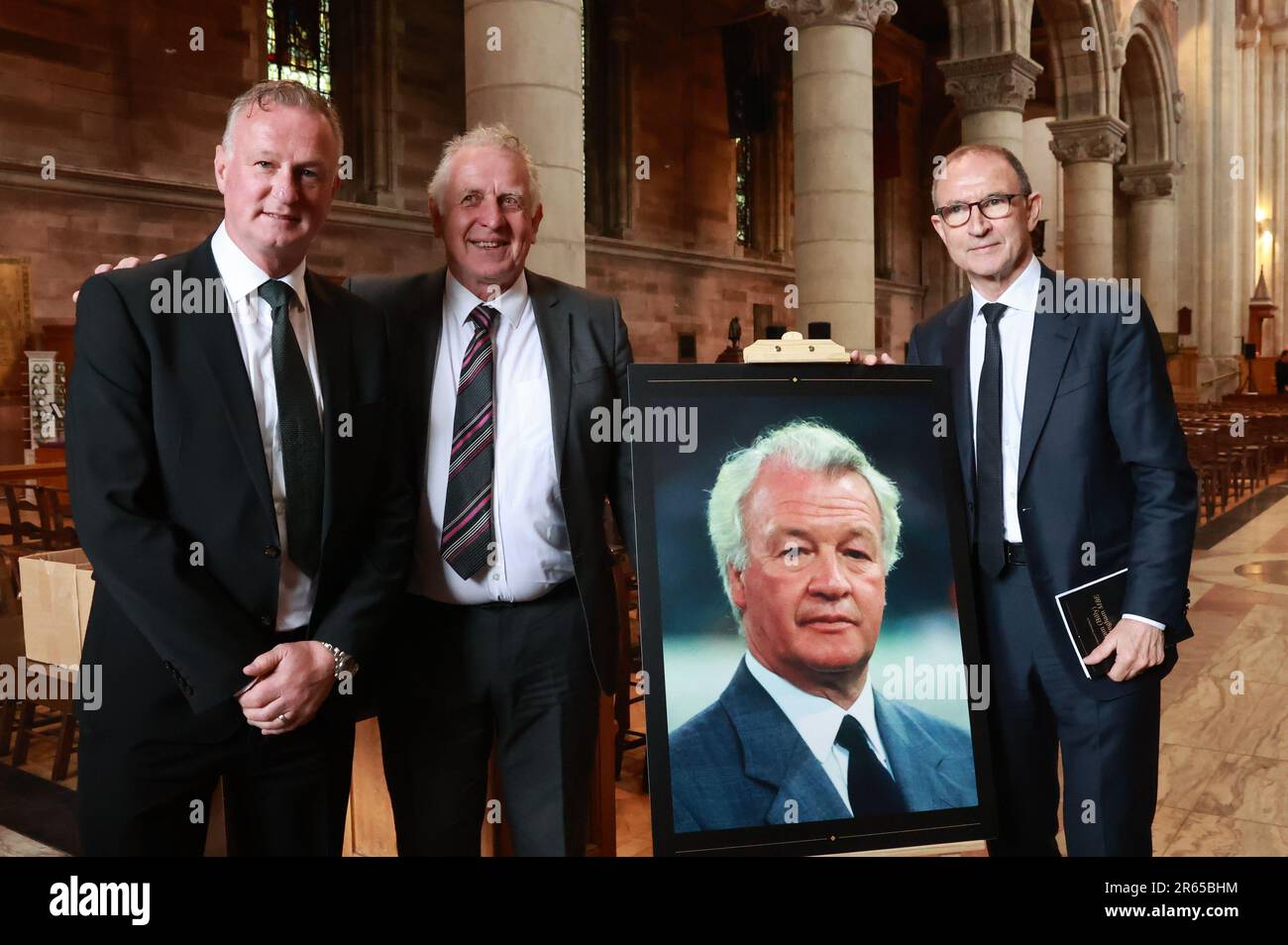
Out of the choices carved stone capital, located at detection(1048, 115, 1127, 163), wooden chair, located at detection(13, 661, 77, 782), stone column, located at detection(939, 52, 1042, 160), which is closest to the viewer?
wooden chair, located at detection(13, 661, 77, 782)

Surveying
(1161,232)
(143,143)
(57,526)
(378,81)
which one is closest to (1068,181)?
(1161,232)

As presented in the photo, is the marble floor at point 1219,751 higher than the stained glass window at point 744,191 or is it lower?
lower

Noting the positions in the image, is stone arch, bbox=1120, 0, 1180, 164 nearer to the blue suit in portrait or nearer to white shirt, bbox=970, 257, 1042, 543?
white shirt, bbox=970, 257, 1042, 543

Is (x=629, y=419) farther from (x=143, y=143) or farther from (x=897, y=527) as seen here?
(x=143, y=143)

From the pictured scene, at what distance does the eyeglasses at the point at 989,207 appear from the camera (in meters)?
2.34

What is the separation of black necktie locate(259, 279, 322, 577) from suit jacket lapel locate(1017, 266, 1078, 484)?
5.06ft

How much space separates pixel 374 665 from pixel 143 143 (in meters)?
11.7

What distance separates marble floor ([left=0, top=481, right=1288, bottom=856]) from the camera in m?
3.77

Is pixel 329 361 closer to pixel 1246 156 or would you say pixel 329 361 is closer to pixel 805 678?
pixel 805 678

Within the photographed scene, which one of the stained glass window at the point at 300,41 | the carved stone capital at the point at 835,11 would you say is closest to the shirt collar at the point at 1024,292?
the carved stone capital at the point at 835,11

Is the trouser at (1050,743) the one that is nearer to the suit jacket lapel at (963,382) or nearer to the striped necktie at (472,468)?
the suit jacket lapel at (963,382)

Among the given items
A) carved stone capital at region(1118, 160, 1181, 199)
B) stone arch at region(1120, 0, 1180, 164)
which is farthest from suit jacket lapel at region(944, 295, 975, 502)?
carved stone capital at region(1118, 160, 1181, 199)

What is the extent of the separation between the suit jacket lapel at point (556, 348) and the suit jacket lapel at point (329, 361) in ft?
1.50

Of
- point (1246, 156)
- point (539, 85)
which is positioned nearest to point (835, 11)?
point (539, 85)
